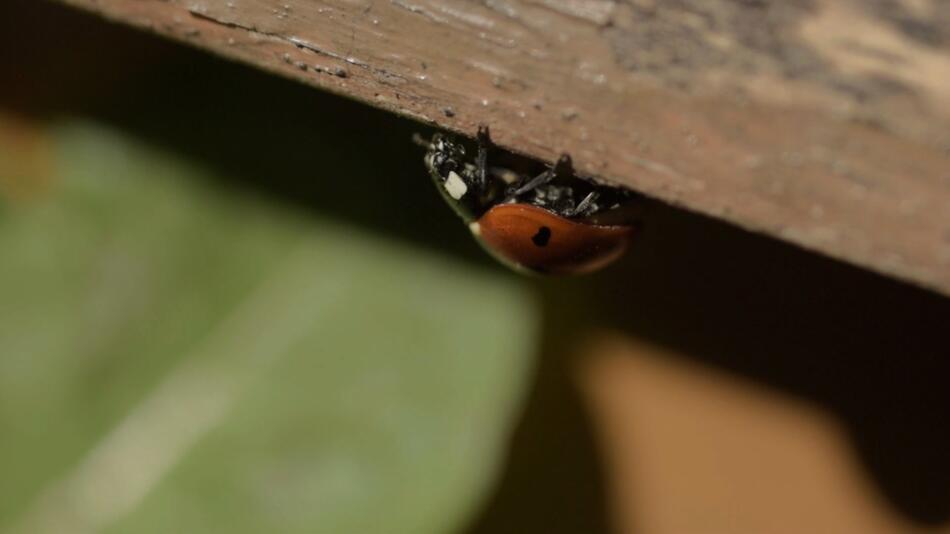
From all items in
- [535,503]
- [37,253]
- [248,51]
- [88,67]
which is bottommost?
[535,503]

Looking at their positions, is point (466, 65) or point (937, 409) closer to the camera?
point (466, 65)

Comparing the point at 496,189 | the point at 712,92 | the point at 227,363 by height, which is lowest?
the point at 227,363

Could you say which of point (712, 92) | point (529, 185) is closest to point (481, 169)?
point (529, 185)

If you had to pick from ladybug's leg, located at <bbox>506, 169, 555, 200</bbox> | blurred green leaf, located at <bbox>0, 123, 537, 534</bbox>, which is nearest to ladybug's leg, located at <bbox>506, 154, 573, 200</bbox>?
ladybug's leg, located at <bbox>506, 169, 555, 200</bbox>

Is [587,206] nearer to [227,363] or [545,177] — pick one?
[545,177]

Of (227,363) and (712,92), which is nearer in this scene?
(712,92)

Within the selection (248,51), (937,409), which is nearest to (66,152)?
(248,51)

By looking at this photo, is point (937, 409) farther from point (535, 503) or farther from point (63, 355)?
point (63, 355)

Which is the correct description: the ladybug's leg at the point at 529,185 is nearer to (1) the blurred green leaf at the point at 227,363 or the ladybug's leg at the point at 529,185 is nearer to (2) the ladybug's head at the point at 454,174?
(2) the ladybug's head at the point at 454,174
